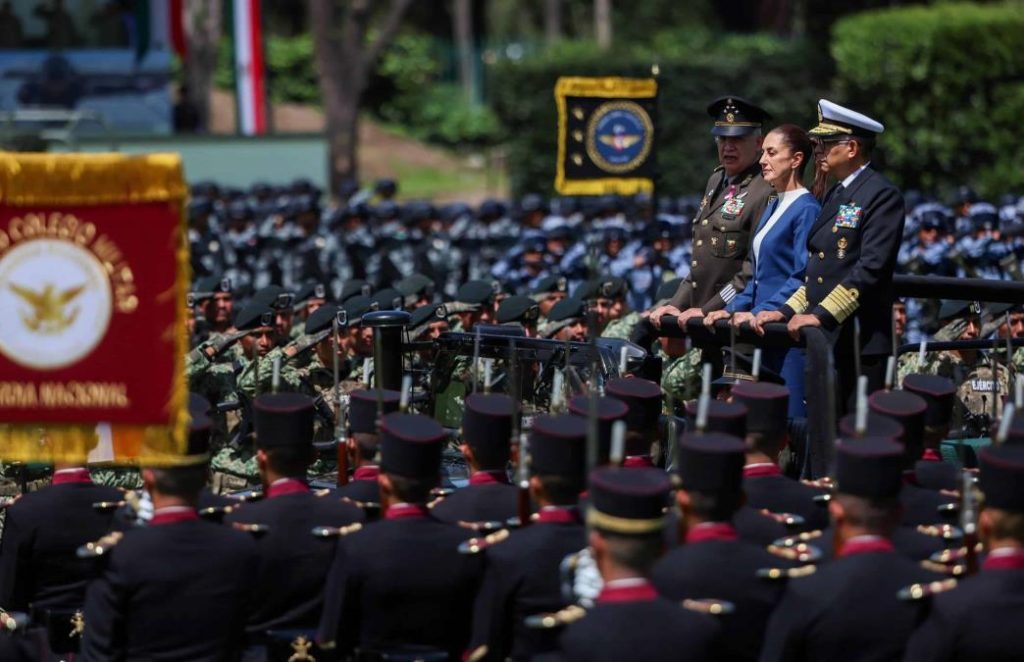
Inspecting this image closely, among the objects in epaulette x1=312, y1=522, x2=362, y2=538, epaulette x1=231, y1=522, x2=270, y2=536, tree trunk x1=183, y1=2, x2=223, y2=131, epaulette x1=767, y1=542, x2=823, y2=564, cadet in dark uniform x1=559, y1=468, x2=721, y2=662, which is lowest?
epaulette x1=312, y1=522, x2=362, y2=538

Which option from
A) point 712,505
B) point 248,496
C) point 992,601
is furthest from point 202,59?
point 992,601

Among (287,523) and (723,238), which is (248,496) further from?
(723,238)

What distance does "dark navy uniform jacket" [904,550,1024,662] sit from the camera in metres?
5.37

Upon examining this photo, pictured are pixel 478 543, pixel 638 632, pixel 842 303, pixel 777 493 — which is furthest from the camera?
pixel 842 303

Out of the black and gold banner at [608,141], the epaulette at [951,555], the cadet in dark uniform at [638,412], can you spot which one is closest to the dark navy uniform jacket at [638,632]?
the epaulette at [951,555]

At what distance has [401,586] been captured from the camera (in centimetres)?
640

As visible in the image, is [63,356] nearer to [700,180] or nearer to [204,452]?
[204,452]

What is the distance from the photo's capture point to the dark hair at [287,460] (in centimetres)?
694

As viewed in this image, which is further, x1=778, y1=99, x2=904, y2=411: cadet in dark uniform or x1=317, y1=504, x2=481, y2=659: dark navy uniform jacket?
x1=778, y1=99, x2=904, y2=411: cadet in dark uniform

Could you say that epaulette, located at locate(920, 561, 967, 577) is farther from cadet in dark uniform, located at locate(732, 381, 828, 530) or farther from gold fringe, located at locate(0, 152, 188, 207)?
gold fringe, located at locate(0, 152, 188, 207)

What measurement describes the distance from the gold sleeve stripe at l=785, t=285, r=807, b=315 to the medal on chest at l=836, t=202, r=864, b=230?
0.35 metres

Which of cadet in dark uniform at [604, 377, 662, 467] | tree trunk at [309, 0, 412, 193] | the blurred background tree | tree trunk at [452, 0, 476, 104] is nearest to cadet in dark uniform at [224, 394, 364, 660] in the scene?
cadet in dark uniform at [604, 377, 662, 467]

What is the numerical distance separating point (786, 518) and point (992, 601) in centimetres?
138

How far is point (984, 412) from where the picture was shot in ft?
33.4
